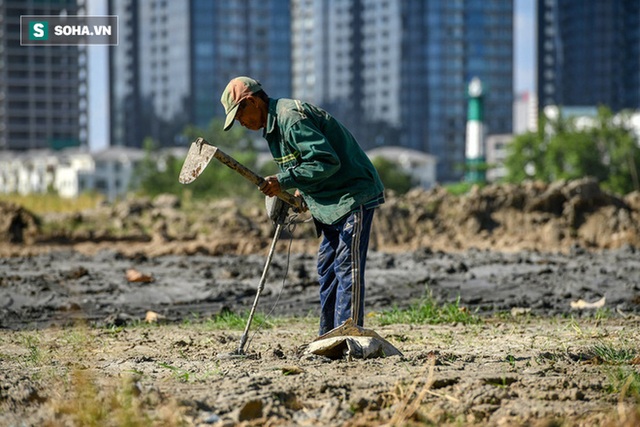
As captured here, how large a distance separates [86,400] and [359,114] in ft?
349

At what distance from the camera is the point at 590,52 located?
417ft

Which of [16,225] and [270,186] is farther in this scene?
[16,225]

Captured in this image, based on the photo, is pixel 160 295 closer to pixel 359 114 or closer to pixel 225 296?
pixel 225 296

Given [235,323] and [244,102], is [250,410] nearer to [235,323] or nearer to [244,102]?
[244,102]

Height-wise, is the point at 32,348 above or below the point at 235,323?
above

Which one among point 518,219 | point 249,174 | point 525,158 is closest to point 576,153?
point 525,158

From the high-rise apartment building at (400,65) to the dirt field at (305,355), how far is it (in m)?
96.8

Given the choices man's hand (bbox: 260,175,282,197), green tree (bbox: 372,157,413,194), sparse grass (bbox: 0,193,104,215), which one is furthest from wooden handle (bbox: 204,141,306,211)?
green tree (bbox: 372,157,413,194)

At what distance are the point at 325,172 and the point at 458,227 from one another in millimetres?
15652

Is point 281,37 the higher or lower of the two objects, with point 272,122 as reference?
higher

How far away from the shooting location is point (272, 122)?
6.22 meters

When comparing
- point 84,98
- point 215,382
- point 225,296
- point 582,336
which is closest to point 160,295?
point 225,296

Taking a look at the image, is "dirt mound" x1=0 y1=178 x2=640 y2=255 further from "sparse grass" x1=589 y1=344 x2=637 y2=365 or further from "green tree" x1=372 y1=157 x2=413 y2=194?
A: "green tree" x1=372 y1=157 x2=413 y2=194

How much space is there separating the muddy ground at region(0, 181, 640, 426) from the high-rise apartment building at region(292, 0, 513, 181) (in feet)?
295
